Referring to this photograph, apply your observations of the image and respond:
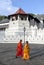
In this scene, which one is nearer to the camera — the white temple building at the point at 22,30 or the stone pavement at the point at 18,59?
the stone pavement at the point at 18,59

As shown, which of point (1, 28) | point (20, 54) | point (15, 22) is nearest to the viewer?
point (20, 54)

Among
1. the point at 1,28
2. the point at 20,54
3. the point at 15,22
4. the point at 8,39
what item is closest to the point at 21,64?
the point at 20,54

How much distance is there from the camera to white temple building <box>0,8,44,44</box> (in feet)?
Result: 130

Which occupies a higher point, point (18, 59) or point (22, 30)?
point (22, 30)

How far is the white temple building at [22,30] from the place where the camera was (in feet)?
130

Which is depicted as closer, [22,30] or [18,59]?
[18,59]

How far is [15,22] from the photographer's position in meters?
53.1

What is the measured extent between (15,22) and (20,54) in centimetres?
3692

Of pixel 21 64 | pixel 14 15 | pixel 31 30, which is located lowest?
pixel 21 64

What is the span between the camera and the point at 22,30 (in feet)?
161

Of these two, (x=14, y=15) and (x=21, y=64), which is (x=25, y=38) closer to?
(x=14, y=15)

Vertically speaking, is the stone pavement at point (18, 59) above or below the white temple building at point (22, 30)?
below

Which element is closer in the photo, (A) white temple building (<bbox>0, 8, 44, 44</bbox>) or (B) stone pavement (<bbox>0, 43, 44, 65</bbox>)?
(B) stone pavement (<bbox>0, 43, 44, 65</bbox>)

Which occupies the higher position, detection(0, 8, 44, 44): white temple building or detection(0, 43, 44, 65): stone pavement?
detection(0, 8, 44, 44): white temple building
